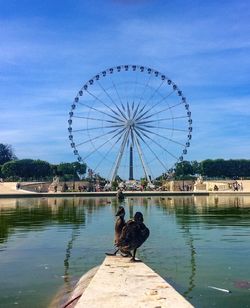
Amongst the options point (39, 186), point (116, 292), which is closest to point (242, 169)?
point (39, 186)

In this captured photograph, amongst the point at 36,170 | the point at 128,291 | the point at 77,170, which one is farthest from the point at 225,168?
the point at 128,291

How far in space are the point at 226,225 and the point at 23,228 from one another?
29.1 ft

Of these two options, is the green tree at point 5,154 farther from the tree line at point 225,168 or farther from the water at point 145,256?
the water at point 145,256

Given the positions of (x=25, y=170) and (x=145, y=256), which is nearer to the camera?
(x=145, y=256)

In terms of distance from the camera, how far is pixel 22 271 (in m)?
13.4

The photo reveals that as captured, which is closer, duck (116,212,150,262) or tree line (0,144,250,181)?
duck (116,212,150,262)

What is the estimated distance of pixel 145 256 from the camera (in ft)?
49.8

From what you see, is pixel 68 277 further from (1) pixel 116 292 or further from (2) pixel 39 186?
(2) pixel 39 186

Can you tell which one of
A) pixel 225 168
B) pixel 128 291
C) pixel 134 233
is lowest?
pixel 128 291

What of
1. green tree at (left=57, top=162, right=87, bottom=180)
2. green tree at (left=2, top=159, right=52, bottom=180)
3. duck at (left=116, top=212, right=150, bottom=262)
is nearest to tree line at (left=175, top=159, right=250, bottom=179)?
green tree at (left=57, top=162, right=87, bottom=180)

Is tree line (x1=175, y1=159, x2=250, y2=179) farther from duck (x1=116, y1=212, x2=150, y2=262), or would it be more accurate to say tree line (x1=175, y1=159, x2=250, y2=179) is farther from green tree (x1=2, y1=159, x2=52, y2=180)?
duck (x1=116, y1=212, x2=150, y2=262)

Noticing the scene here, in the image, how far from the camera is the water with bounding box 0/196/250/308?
1104 centimetres

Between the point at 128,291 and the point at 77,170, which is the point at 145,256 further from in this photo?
the point at 77,170

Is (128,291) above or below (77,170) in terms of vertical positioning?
below
